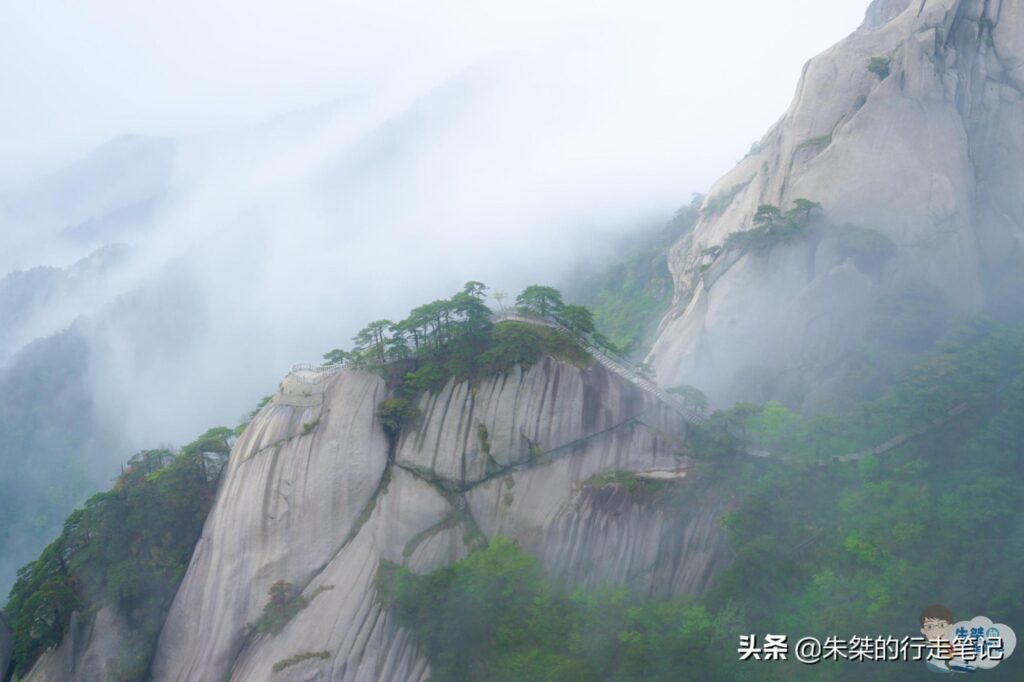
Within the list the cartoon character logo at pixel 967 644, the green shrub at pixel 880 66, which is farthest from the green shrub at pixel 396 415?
the green shrub at pixel 880 66

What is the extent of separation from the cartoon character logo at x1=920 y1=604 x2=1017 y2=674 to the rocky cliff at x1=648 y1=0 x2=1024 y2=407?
488 inches

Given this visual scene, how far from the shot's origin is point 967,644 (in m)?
24.6

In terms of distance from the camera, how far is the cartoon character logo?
951 inches

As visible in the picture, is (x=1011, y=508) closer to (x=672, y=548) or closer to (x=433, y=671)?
(x=672, y=548)

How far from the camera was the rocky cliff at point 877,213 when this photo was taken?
125 ft

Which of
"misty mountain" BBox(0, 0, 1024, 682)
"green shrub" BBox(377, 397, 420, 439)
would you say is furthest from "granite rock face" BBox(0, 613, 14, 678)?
"green shrub" BBox(377, 397, 420, 439)

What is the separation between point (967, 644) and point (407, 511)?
21342 mm

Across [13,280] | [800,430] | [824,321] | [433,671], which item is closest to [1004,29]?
[824,321]

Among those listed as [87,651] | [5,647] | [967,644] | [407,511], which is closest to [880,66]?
[967,644]

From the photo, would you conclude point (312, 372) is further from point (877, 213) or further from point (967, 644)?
point (877, 213)

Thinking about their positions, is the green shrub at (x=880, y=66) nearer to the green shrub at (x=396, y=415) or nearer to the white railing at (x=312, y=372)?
the green shrub at (x=396, y=415)

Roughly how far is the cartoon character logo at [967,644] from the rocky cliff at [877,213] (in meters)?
12.4

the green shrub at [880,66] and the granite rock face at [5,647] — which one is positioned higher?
the green shrub at [880,66]

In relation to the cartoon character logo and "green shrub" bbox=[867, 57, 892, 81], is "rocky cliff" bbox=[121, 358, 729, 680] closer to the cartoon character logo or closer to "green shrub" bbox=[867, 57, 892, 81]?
the cartoon character logo
